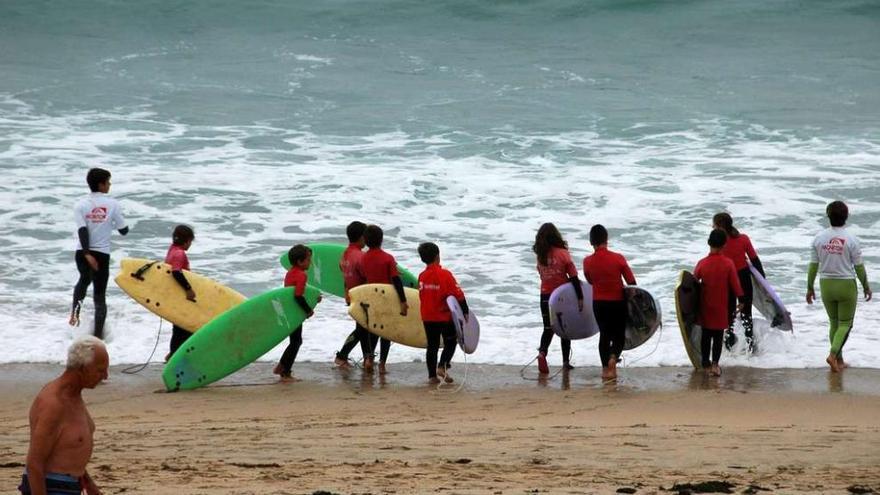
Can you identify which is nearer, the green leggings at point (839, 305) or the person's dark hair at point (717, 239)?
the person's dark hair at point (717, 239)

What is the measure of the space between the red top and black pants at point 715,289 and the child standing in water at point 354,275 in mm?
2646

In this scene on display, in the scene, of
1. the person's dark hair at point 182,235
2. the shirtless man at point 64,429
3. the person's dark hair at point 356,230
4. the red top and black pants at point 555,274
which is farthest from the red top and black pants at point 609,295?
the shirtless man at point 64,429

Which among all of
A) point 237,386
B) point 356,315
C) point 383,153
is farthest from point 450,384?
point 383,153

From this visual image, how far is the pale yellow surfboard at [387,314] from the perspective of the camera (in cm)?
941

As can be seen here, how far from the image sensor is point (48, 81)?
900 inches

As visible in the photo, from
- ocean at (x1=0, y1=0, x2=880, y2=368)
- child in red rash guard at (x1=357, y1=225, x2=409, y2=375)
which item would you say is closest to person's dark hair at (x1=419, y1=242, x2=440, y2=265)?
child in red rash guard at (x1=357, y1=225, x2=409, y2=375)

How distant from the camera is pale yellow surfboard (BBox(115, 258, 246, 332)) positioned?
380 inches

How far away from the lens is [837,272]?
9547mm

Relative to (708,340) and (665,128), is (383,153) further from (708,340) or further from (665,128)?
(708,340)

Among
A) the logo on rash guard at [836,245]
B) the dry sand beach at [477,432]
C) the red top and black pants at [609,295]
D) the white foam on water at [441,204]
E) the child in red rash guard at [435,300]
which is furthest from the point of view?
the white foam on water at [441,204]

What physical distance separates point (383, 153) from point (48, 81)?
302 inches

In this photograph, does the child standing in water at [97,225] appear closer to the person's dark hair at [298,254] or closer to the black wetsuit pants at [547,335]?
the person's dark hair at [298,254]

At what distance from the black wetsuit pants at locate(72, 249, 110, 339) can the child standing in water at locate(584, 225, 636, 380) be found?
4040mm

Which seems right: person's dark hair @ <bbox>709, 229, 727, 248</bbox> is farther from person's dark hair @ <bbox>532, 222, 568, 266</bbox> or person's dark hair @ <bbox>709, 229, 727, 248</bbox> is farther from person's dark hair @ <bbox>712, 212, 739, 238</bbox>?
person's dark hair @ <bbox>532, 222, 568, 266</bbox>
